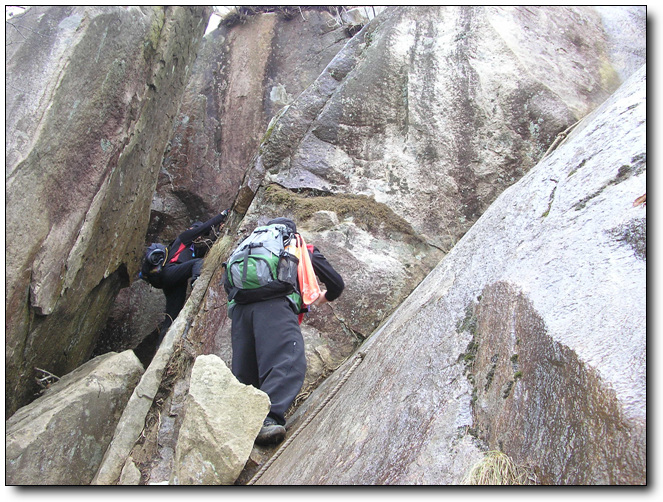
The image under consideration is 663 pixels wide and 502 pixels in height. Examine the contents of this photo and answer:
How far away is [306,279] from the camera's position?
4.75m

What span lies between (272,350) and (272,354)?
0.03 metres

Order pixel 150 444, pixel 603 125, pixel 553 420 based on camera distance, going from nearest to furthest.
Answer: pixel 553 420, pixel 603 125, pixel 150 444

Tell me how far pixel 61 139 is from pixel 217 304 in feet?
8.27

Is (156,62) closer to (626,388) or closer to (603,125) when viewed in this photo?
(603,125)

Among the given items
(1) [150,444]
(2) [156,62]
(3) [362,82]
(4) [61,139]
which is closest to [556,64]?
(3) [362,82]

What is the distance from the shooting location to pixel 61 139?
247 inches

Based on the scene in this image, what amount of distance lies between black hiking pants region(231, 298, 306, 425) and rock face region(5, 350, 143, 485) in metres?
2.18

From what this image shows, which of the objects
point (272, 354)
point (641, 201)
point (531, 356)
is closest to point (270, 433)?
point (272, 354)

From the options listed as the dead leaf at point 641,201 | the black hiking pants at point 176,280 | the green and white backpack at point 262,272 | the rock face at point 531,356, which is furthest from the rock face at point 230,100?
the dead leaf at point 641,201

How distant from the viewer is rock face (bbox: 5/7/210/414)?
19.5 ft

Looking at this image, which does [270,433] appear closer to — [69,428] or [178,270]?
[69,428]

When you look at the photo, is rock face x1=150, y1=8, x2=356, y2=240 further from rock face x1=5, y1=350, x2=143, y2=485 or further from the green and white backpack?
the green and white backpack

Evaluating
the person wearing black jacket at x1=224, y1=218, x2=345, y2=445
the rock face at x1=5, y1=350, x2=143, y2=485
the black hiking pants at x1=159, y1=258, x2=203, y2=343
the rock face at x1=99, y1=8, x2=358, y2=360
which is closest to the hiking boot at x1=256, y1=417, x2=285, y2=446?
the person wearing black jacket at x1=224, y1=218, x2=345, y2=445

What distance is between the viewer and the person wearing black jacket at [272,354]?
14.1 ft
